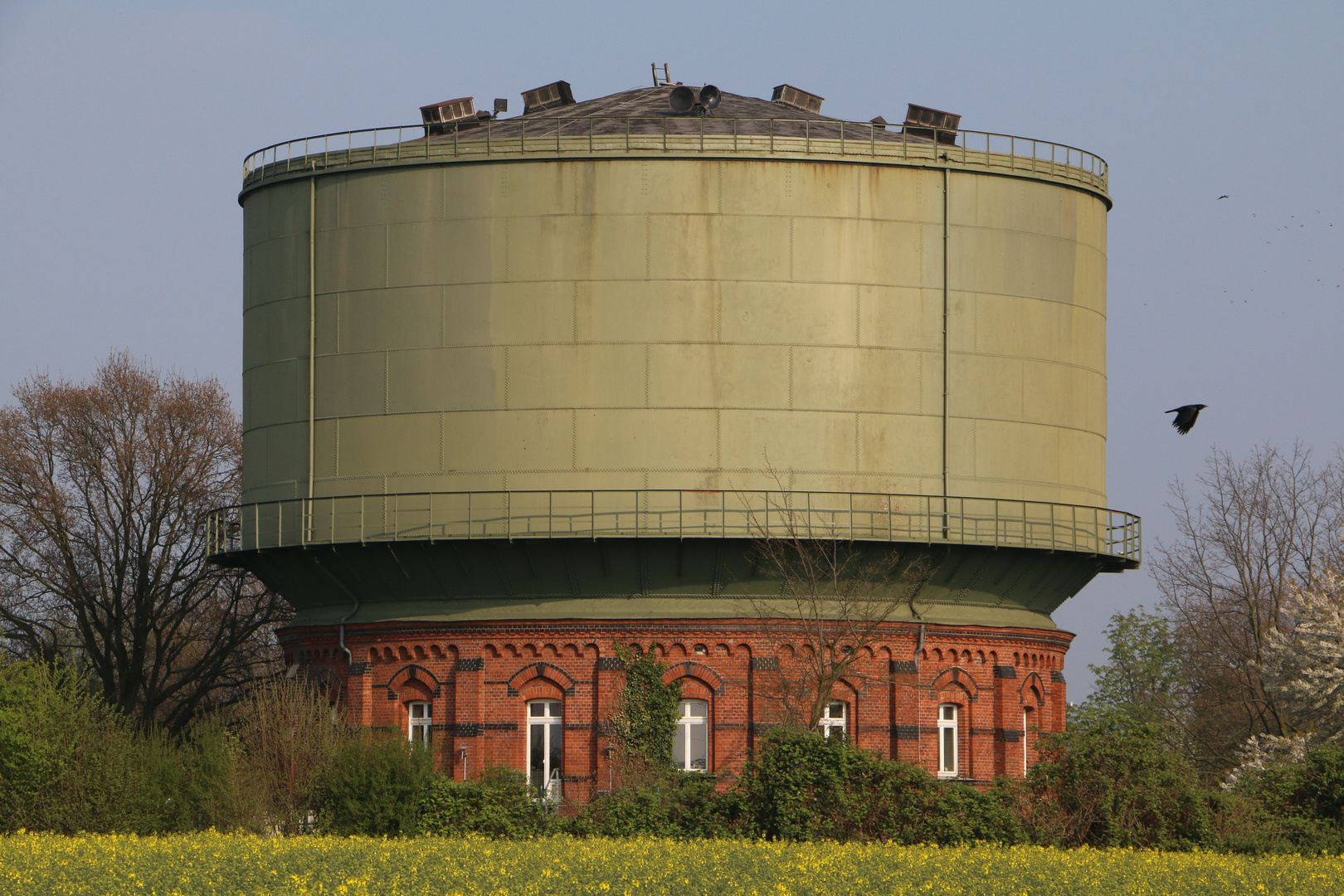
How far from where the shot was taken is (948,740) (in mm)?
40344

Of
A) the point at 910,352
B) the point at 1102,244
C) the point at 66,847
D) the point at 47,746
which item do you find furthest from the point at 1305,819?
the point at 47,746

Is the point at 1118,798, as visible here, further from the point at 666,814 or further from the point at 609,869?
the point at 609,869

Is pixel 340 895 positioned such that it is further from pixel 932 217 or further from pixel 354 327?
pixel 932 217

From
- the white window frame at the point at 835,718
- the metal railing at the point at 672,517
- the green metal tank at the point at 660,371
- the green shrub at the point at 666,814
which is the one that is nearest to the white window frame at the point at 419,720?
the green metal tank at the point at 660,371

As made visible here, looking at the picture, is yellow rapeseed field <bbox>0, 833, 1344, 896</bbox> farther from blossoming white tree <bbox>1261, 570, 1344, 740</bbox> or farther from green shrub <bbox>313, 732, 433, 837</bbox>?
blossoming white tree <bbox>1261, 570, 1344, 740</bbox>

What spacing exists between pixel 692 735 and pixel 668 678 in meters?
1.24

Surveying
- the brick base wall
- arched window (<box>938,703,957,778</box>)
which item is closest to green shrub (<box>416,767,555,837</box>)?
the brick base wall

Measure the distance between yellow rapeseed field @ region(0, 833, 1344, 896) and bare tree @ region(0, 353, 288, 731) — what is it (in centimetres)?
2475

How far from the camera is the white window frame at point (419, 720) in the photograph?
130 ft

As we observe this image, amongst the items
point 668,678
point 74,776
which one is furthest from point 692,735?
point 74,776

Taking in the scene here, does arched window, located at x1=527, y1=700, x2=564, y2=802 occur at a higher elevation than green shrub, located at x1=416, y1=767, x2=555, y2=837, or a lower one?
higher

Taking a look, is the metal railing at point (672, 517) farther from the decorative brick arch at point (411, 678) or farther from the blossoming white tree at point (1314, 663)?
the blossoming white tree at point (1314, 663)

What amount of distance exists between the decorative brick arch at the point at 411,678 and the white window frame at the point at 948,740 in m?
10.2

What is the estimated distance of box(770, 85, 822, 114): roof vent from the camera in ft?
151
